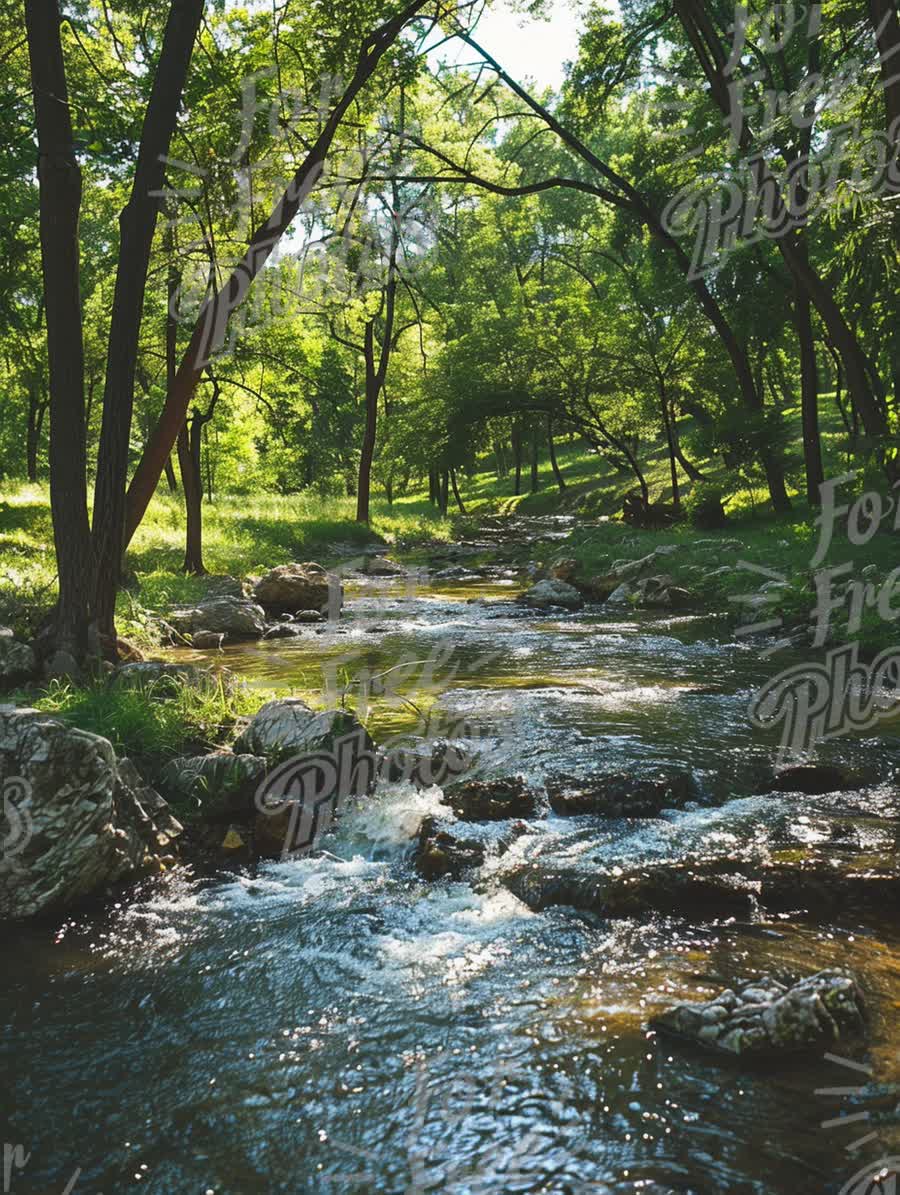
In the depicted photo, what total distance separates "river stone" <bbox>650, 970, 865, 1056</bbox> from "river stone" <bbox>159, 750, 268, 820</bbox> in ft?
10.9

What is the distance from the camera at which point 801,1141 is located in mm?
2797

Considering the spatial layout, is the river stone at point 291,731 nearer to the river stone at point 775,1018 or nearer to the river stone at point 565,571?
the river stone at point 775,1018

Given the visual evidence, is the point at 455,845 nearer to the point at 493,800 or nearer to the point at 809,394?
the point at 493,800

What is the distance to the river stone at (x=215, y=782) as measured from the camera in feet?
19.0

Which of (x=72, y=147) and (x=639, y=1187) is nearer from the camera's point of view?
(x=639, y=1187)

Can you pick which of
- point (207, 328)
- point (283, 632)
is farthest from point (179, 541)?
point (207, 328)

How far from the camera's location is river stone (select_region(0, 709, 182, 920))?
180 inches

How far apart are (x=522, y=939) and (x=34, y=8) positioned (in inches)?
347

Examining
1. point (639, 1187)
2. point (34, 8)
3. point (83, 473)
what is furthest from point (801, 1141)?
point (34, 8)

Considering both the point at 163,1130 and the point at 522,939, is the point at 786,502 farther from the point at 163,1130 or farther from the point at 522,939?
the point at 163,1130

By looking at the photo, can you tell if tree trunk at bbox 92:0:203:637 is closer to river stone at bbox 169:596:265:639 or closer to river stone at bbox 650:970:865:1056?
river stone at bbox 169:596:265:639

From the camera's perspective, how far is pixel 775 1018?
3279 millimetres

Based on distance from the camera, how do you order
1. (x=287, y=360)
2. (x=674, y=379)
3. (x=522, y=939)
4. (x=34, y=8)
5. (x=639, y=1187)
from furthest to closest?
1. (x=674, y=379)
2. (x=287, y=360)
3. (x=34, y=8)
4. (x=522, y=939)
5. (x=639, y=1187)

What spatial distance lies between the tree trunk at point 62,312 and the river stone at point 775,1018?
6641 mm
